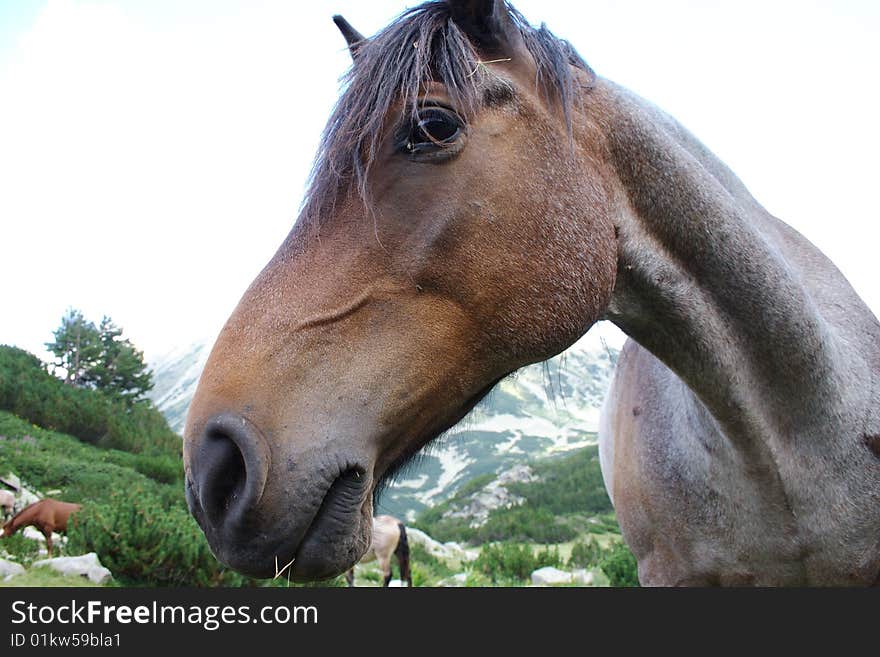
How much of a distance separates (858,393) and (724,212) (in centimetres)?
95

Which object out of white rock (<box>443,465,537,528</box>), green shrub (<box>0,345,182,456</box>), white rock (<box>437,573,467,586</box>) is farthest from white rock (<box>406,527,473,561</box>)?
green shrub (<box>0,345,182,456</box>)

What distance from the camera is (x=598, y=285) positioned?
1.88 m

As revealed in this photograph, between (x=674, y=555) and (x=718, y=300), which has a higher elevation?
(x=718, y=300)

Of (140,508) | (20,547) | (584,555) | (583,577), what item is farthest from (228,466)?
(584,555)

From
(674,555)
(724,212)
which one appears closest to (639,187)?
(724,212)

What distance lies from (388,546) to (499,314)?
10930 millimetres

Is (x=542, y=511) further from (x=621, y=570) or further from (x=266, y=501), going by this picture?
(x=266, y=501)

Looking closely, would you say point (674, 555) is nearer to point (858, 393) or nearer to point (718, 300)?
point (858, 393)

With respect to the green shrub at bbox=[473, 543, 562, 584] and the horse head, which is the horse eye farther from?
the green shrub at bbox=[473, 543, 562, 584]

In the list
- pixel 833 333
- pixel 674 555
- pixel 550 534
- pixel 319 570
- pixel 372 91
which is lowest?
pixel 550 534

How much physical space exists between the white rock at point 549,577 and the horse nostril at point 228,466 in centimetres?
1187

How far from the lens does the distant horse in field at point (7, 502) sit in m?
9.23

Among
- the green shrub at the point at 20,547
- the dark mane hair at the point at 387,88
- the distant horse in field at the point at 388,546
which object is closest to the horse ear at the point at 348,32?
the dark mane hair at the point at 387,88

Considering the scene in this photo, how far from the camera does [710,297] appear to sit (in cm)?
220
